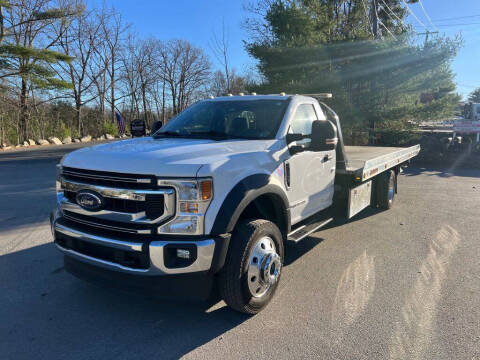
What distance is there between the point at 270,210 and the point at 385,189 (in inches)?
155

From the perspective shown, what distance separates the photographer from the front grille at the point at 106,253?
2732 mm

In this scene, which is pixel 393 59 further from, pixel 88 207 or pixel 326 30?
pixel 88 207

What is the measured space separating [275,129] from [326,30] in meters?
15.6

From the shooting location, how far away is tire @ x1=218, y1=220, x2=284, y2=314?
3.00 metres

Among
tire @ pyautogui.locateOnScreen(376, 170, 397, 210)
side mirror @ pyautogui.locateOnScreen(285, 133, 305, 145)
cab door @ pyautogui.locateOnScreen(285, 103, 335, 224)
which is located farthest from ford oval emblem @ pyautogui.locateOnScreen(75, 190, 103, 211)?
tire @ pyautogui.locateOnScreen(376, 170, 397, 210)

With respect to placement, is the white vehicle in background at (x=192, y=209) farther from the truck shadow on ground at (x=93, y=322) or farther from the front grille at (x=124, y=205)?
the truck shadow on ground at (x=93, y=322)

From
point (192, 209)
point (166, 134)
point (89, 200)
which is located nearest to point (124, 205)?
point (89, 200)

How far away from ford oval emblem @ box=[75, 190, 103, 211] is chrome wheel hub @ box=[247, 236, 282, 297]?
1.35 m

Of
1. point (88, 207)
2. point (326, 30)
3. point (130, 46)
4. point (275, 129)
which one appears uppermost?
point (130, 46)

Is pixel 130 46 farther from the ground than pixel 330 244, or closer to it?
farther from the ground

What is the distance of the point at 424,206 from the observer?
743cm

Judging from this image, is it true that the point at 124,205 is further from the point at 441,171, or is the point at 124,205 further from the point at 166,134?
the point at 441,171

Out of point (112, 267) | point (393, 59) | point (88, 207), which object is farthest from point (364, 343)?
point (393, 59)

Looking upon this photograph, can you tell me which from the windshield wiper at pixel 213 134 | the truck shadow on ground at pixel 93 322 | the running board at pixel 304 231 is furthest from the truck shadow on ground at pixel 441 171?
the truck shadow on ground at pixel 93 322
